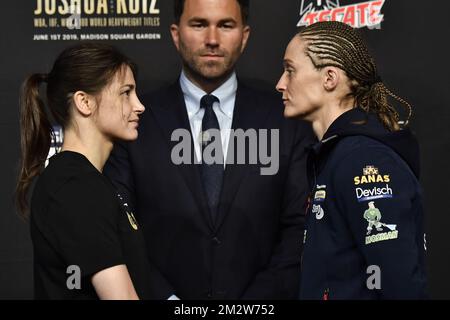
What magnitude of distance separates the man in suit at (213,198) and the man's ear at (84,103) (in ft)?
2.61

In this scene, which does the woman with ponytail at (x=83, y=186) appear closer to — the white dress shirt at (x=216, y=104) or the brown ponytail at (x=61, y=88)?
the brown ponytail at (x=61, y=88)

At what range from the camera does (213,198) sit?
301 cm

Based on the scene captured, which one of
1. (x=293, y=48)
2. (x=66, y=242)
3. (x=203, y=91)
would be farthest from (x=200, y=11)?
(x=66, y=242)

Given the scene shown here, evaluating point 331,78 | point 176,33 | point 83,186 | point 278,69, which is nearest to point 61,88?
point 83,186

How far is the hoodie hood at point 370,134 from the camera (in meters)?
2.11

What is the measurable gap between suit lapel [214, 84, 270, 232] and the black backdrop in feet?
0.60

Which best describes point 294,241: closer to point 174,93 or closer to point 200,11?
point 174,93

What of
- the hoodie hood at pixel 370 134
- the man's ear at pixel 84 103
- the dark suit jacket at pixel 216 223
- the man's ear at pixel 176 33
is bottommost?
the dark suit jacket at pixel 216 223

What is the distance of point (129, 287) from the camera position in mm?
1897

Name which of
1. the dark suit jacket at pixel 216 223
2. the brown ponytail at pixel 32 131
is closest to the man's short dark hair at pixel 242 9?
the dark suit jacket at pixel 216 223

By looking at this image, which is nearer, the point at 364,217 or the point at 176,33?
the point at 364,217

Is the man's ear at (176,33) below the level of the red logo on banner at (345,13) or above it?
below

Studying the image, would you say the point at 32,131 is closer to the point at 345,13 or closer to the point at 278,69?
the point at 278,69

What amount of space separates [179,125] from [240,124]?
249 millimetres
